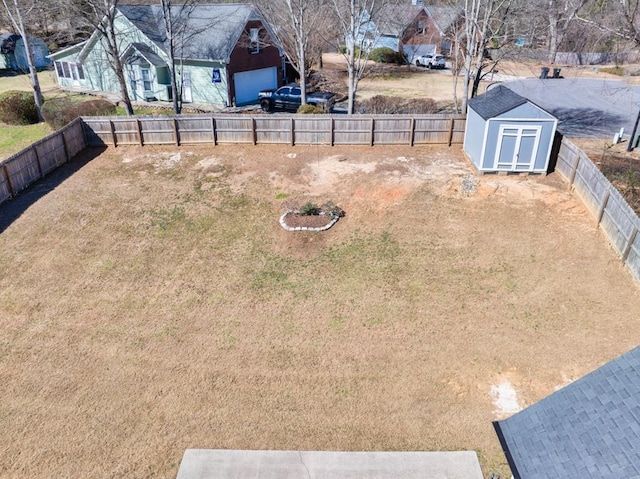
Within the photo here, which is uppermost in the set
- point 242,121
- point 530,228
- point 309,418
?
point 242,121

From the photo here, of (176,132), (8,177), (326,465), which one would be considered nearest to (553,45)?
(176,132)

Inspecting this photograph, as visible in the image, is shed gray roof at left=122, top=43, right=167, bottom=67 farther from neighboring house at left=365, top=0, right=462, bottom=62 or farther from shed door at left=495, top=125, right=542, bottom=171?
neighboring house at left=365, top=0, right=462, bottom=62

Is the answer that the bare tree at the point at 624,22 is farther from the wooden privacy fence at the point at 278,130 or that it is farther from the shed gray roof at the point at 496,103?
the wooden privacy fence at the point at 278,130

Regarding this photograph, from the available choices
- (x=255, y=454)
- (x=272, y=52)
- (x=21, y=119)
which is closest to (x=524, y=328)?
(x=255, y=454)

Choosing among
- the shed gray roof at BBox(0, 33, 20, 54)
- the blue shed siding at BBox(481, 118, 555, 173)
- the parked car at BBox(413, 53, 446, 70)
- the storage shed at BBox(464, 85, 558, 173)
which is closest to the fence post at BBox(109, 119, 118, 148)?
the storage shed at BBox(464, 85, 558, 173)

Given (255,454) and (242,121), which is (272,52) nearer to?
(242,121)

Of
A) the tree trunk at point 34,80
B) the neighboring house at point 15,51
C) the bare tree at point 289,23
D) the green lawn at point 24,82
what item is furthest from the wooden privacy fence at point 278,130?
the neighboring house at point 15,51

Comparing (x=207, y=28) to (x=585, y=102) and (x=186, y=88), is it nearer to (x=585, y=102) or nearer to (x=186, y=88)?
(x=186, y=88)
